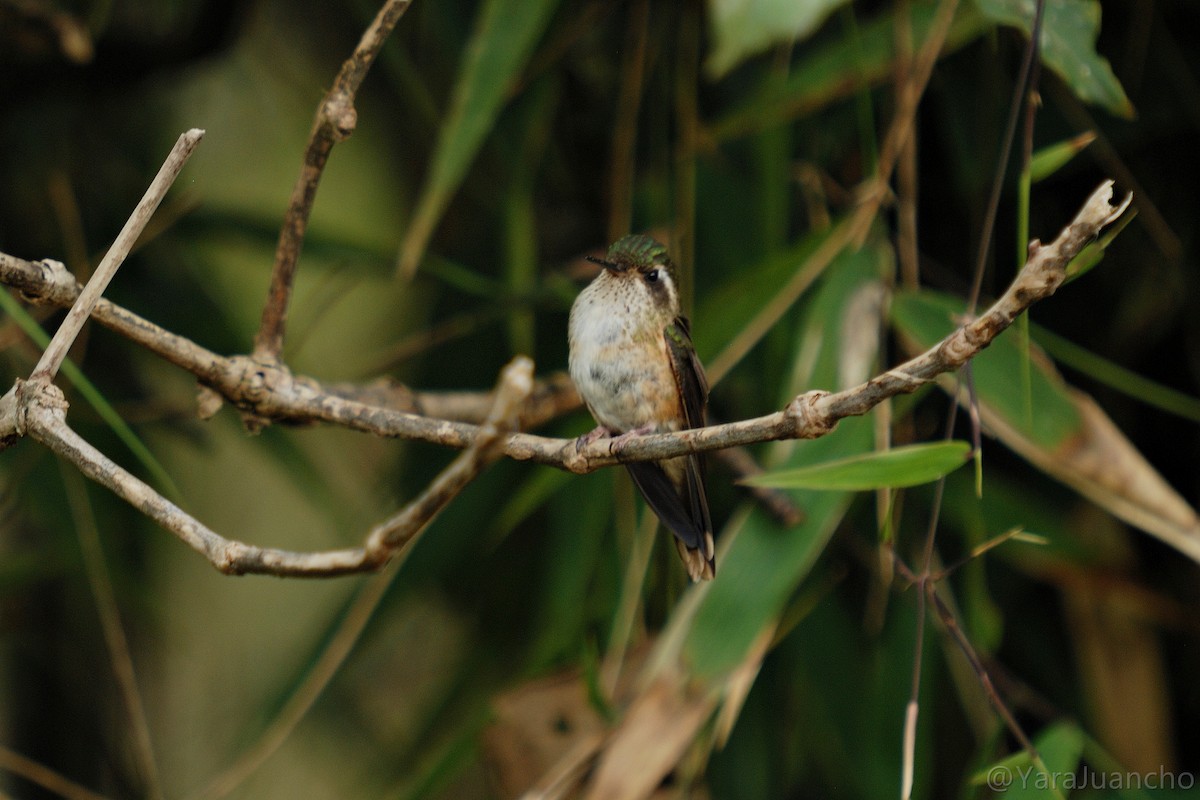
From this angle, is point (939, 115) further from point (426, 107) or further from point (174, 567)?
point (174, 567)

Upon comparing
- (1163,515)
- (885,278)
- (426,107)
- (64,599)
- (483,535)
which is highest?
(426,107)

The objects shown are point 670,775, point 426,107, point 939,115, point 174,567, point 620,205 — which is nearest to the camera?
point 670,775

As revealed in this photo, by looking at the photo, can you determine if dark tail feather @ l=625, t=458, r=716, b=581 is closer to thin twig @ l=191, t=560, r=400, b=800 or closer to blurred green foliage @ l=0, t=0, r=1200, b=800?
blurred green foliage @ l=0, t=0, r=1200, b=800

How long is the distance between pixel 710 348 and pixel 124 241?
4.33 feet

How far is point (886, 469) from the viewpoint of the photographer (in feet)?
4.29

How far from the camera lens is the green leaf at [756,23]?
153 centimetres

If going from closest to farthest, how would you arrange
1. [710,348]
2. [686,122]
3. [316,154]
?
[316,154], [710,348], [686,122]

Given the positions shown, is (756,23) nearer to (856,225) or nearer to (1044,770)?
(856,225)

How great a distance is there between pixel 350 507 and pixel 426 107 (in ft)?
4.41

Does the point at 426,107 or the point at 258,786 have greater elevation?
the point at 426,107

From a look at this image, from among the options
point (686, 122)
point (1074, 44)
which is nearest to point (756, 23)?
point (1074, 44)

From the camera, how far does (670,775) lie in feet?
6.44

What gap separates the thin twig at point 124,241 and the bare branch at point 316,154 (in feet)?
1.02

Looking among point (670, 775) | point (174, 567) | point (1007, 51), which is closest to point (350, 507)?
point (174, 567)
